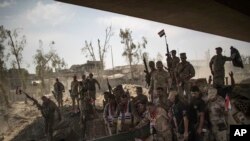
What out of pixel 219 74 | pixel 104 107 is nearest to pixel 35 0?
pixel 104 107

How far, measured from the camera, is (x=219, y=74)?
831 cm

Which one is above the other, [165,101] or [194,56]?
[194,56]

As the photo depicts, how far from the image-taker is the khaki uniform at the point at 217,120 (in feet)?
25.0

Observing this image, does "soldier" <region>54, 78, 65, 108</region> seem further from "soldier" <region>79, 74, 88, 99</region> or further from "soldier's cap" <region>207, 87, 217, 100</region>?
"soldier's cap" <region>207, 87, 217, 100</region>

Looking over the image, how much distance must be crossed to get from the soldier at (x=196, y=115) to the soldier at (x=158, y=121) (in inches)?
21.8

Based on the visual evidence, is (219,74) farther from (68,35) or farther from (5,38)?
(5,38)

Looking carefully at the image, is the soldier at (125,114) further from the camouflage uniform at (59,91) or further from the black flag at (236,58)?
the black flag at (236,58)

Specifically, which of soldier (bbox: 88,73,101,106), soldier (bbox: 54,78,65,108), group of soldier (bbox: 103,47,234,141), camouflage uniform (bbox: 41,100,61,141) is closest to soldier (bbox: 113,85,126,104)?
group of soldier (bbox: 103,47,234,141)

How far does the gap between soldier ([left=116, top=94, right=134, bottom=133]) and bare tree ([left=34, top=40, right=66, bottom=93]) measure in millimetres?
1625

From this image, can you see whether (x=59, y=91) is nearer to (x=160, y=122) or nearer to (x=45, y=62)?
(x=45, y=62)

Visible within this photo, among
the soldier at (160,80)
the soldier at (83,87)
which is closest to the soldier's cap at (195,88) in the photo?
the soldier at (160,80)

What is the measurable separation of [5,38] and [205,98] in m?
4.69

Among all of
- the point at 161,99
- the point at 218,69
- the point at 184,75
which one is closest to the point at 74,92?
the point at 161,99

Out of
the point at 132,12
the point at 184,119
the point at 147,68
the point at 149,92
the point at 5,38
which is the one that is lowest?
the point at 184,119
